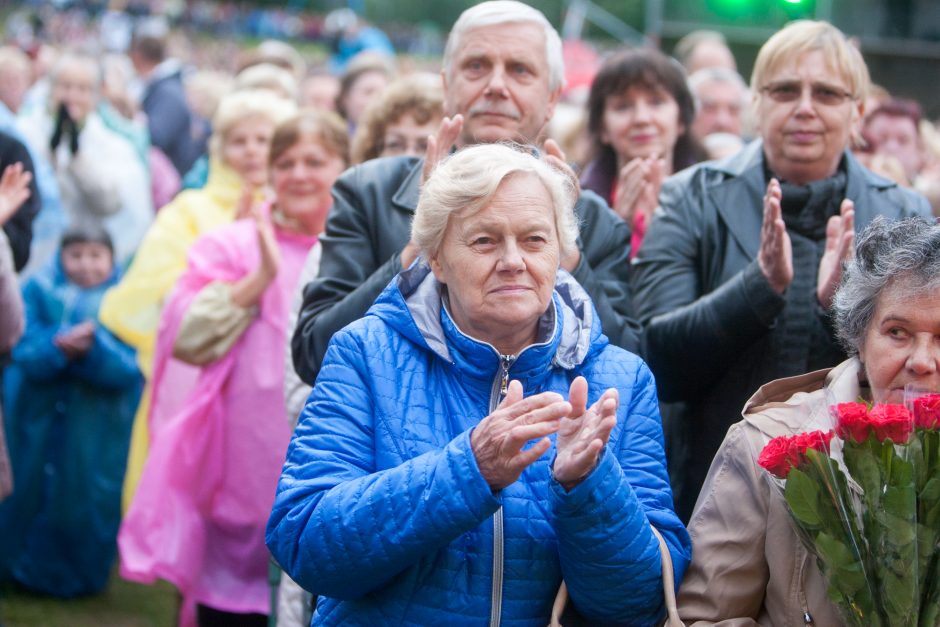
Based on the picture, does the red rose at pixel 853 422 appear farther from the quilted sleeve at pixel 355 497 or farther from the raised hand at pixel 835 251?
the raised hand at pixel 835 251

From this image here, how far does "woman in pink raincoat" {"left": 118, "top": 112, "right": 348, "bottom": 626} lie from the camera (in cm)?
489

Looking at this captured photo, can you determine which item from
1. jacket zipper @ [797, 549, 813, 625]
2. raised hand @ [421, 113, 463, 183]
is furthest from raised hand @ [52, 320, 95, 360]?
jacket zipper @ [797, 549, 813, 625]

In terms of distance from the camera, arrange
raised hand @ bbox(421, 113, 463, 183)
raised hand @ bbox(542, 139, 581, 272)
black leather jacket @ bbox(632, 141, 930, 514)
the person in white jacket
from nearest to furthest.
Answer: raised hand @ bbox(542, 139, 581, 272) → raised hand @ bbox(421, 113, 463, 183) → black leather jacket @ bbox(632, 141, 930, 514) → the person in white jacket

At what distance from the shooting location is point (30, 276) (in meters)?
6.64

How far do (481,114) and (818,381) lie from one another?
4.21 ft

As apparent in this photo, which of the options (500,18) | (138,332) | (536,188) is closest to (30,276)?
(138,332)

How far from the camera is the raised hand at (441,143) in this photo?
3.47 metres

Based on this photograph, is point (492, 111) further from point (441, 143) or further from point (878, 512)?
point (878, 512)

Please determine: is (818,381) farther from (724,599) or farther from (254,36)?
(254,36)

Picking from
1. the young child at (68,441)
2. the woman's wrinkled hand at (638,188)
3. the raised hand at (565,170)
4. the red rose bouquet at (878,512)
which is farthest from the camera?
the young child at (68,441)

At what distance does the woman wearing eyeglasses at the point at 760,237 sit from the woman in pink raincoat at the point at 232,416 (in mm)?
1531

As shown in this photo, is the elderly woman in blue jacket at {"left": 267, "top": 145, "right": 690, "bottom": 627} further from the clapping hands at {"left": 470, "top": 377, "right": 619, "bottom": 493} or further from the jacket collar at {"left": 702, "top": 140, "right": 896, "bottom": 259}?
the jacket collar at {"left": 702, "top": 140, "right": 896, "bottom": 259}

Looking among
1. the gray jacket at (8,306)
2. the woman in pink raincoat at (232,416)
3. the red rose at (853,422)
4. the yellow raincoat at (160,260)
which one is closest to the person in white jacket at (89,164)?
the yellow raincoat at (160,260)

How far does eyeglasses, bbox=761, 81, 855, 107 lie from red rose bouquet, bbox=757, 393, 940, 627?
1685mm
